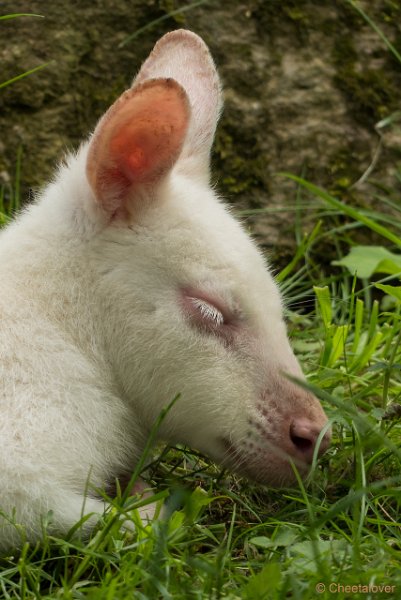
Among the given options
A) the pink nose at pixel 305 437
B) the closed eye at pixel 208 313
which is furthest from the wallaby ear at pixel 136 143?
the pink nose at pixel 305 437

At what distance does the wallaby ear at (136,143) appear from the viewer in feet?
11.1

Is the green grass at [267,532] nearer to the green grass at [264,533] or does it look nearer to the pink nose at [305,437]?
the green grass at [264,533]

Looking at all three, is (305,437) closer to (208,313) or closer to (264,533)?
(264,533)

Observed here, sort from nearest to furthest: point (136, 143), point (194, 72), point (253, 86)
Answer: point (136, 143)
point (194, 72)
point (253, 86)

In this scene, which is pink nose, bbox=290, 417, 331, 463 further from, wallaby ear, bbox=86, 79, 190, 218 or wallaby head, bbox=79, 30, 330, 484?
wallaby ear, bbox=86, 79, 190, 218

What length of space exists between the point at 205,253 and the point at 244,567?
1.17 metres

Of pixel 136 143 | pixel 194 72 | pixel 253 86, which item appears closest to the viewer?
pixel 136 143

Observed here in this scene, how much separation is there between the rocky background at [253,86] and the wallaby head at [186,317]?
2.28m

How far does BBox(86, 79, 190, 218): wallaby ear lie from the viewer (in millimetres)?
3396

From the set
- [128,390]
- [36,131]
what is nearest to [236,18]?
[36,131]

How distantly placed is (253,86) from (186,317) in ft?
9.91

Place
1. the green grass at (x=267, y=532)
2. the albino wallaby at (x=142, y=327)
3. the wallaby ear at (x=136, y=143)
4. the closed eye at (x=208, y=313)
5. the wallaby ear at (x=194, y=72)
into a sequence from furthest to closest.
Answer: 1. the wallaby ear at (x=194, y=72)
2. the closed eye at (x=208, y=313)
3. the albino wallaby at (x=142, y=327)
4. the wallaby ear at (x=136, y=143)
5. the green grass at (x=267, y=532)

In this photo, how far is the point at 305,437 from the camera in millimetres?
3570

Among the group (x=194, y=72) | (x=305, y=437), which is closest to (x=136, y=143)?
(x=194, y=72)
